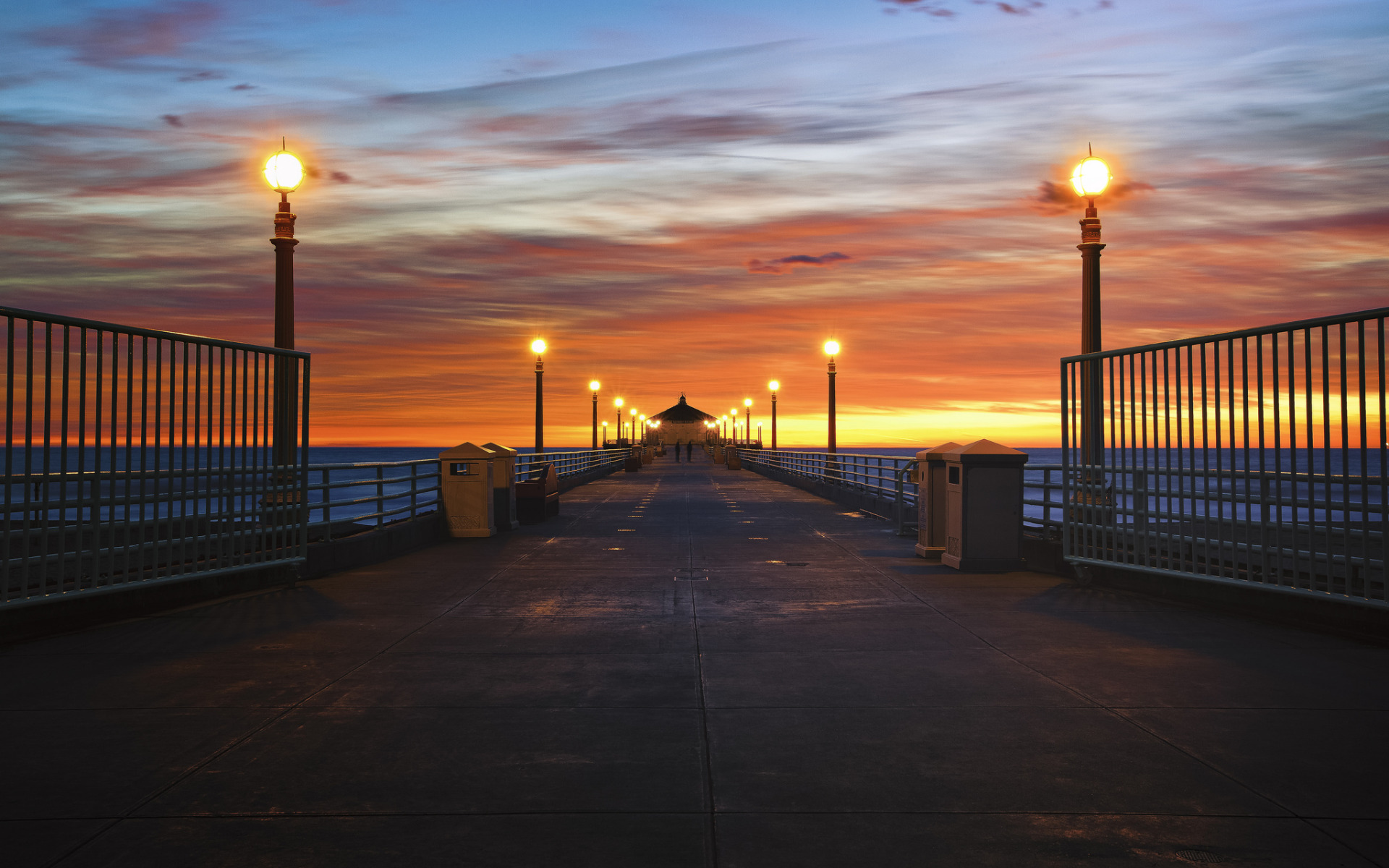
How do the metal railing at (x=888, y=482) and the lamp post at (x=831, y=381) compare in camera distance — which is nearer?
the metal railing at (x=888, y=482)

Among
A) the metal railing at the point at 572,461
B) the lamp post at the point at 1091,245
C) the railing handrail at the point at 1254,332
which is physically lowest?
the metal railing at the point at 572,461

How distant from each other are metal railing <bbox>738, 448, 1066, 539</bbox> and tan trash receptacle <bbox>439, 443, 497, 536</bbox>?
7127mm

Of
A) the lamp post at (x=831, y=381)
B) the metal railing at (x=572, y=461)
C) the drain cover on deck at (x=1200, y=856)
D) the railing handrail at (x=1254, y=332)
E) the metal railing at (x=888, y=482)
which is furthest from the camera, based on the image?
the lamp post at (x=831, y=381)

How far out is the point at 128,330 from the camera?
29.1ft

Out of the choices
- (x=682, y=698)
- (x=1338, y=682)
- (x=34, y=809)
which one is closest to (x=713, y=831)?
(x=682, y=698)

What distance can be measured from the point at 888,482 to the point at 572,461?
18.8m

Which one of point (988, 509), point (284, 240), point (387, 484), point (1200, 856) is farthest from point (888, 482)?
point (387, 484)

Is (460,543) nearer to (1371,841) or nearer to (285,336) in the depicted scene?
(285,336)

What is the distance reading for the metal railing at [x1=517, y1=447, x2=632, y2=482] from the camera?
24.0 m

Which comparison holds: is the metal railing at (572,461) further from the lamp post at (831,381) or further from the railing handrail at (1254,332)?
the railing handrail at (1254,332)

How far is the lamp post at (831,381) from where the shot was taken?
100 feet

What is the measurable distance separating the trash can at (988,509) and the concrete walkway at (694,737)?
2.25 m

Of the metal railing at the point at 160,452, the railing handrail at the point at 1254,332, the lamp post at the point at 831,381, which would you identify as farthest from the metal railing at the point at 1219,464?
the lamp post at the point at 831,381

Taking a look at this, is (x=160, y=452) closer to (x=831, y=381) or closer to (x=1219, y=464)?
(x=1219, y=464)
